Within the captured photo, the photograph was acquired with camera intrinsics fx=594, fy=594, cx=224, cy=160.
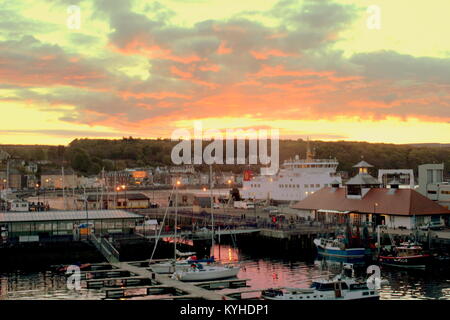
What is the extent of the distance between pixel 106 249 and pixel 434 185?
32.2 m

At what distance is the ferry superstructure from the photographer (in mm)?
75500

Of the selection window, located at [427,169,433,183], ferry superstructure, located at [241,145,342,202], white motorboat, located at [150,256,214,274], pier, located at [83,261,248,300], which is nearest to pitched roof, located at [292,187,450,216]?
window, located at [427,169,433,183]

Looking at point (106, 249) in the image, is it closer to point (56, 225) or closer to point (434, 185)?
point (56, 225)

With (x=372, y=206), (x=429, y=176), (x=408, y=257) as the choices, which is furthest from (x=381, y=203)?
(x=408, y=257)

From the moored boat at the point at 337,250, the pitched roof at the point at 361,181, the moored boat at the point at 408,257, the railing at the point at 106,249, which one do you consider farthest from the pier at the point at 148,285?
the pitched roof at the point at 361,181

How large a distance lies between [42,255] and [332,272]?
20449mm

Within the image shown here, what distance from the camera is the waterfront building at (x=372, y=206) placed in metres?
48.5

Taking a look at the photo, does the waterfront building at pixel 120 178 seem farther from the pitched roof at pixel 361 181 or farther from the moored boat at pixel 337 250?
the moored boat at pixel 337 250

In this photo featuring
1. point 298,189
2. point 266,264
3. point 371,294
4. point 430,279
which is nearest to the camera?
point 371,294

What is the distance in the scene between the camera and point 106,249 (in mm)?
42438

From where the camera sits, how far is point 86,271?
37.1 metres
